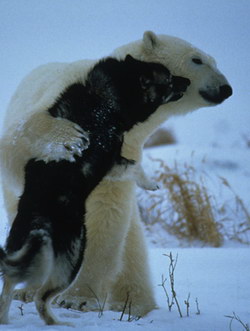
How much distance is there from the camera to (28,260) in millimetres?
2439

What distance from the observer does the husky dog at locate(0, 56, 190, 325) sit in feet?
8.18

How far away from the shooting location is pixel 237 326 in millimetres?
3240

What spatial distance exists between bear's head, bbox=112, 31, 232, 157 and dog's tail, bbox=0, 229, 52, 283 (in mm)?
1397

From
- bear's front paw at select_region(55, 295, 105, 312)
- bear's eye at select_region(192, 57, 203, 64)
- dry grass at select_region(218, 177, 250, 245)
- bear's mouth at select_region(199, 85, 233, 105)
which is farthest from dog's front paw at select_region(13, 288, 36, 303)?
dry grass at select_region(218, 177, 250, 245)

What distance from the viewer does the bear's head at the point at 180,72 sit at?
3764 mm

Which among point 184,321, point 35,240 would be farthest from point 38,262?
point 184,321

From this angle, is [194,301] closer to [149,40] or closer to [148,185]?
[148,185]

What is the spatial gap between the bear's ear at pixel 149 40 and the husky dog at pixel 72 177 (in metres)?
0.27

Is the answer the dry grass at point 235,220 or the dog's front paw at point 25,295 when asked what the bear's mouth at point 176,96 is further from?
the dry grass at point 235,220

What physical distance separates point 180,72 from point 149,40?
30 cm

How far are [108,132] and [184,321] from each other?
1.16 m

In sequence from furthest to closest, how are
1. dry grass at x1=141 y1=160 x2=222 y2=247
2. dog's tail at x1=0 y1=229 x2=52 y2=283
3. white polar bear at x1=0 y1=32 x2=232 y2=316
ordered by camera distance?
dry grass at x1=141 y1=160 x2=222 y2=247 < white polar bear at x1=0 y1=32 x2=232 y2=316 < dog's tail at x1=0 y1=229 x2=52 y2=283

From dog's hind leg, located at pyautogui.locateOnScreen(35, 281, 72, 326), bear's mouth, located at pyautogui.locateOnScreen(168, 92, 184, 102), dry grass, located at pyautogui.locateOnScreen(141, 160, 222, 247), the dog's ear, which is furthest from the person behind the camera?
dry grass, located at pyautogui.locateOnScreen(141, 160, 222, 247)

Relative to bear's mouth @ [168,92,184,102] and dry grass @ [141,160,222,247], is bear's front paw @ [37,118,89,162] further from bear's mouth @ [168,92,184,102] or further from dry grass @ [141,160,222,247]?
dry grass @ [141,160,222,247]
